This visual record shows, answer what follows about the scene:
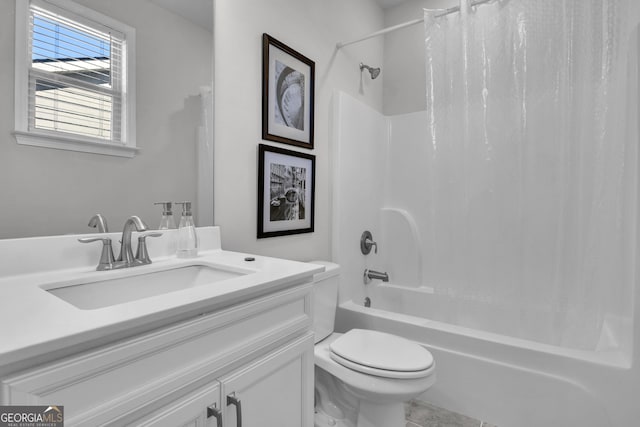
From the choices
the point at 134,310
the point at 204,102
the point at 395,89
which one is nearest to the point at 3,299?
the point at 134,310

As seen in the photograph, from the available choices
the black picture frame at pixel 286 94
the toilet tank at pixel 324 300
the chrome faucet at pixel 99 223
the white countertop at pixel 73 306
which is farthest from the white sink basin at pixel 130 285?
the black picture frame at pixel 286 94

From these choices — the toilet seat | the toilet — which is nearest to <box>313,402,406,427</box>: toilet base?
the toilet

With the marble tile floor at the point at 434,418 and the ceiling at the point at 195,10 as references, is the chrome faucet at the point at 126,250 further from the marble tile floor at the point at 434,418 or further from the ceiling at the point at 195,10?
the marble tile floor at the point at 434,418

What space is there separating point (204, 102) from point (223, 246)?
60 centimetres

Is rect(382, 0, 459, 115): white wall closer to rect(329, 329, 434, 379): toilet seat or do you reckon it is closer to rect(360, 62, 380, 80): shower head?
rect(360, 62, 380, 80): shower head

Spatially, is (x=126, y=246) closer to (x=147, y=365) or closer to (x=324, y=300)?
(x=147, y=365)

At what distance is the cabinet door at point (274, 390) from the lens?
77cm

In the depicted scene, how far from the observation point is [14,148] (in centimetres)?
85

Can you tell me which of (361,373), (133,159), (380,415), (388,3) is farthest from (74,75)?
(388,3)

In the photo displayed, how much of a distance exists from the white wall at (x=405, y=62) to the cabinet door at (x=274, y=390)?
6.91ft

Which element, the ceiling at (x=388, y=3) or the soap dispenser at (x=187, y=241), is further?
the ceiling at (x=388, y=3)

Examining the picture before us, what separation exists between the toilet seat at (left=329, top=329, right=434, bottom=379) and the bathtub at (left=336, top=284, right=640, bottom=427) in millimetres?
301

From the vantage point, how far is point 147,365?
61cm

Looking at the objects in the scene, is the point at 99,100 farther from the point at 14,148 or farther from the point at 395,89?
the point at 395,89
